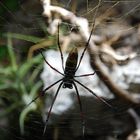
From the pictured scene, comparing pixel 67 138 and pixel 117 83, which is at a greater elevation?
Answer: pixel 117 83

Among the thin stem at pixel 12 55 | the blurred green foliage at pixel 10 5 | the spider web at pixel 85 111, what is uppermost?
the blurred green foliage at pixel 10 5

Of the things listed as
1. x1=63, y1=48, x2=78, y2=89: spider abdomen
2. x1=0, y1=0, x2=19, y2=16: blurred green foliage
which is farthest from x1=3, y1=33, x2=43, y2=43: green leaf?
x1=63, y1=48, x2=78, y2=89: spider abdomen

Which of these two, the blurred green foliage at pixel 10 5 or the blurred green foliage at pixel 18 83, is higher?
the blurred green foliage at pixel 10 5

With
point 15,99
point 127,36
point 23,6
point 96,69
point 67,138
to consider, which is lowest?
point 67,138

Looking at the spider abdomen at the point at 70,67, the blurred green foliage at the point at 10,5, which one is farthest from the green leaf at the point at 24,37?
the spider abdomen at the point at 70,67

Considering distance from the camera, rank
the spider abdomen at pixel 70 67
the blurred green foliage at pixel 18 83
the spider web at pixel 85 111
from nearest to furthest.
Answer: the spider abdomen at pixel 70 67
the spider web at pixel 85 111
the blurred green foliage at pixel 18 83

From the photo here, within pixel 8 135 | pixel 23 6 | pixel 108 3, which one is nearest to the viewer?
pixel 108 3

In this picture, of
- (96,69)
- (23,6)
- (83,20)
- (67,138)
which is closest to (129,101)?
(96,69)

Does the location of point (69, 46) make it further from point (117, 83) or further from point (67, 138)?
point (67, 138)

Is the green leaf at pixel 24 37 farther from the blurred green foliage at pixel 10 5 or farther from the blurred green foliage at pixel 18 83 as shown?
the blurred green foliage at pixel 10 5

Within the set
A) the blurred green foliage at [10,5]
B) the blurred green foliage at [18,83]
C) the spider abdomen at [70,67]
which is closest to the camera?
the spider abdomen at [70,67]

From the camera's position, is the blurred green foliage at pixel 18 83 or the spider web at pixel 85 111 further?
the blurred green foliage at pixel 18 83
